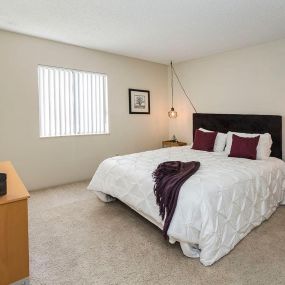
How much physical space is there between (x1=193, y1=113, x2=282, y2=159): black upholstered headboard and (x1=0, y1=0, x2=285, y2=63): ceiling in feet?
4.02

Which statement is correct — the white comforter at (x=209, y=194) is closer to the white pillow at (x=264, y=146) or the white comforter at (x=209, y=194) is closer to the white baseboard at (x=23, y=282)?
the white pillow at (x=264, y=146)

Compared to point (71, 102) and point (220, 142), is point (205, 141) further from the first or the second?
point (71, 102)

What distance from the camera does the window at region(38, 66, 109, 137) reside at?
388cm

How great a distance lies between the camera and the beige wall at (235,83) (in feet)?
12.0

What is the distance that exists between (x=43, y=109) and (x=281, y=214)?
12.7 feet

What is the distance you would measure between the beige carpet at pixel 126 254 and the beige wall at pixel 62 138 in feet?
3.59

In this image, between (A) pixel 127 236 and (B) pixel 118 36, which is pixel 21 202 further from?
(B) pixel 118 36

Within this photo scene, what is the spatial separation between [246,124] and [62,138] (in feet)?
10.5

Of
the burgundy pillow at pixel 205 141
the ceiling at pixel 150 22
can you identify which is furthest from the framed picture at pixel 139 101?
the burgundy pillow at pixel 205 141

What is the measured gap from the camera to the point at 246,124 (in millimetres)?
3906

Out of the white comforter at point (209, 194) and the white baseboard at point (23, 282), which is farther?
the white comforter at point (209, 194)

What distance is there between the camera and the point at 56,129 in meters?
4.03

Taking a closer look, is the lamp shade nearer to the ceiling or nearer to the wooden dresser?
the ceiling

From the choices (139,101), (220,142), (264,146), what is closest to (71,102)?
(139,101)
